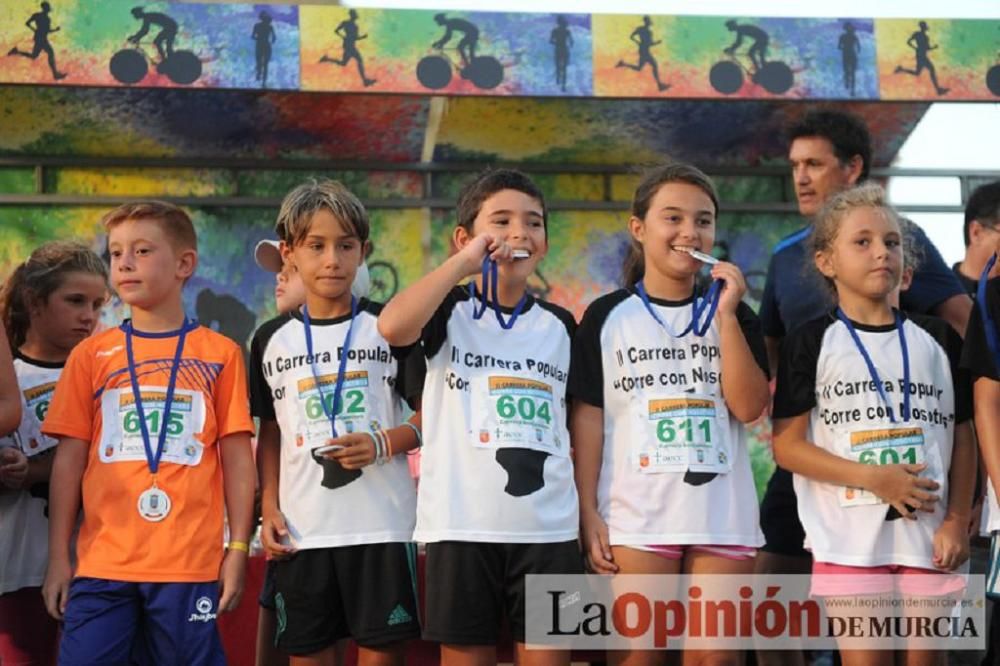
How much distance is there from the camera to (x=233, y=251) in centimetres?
769

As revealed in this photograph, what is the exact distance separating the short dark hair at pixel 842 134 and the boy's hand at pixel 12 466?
3.08 m

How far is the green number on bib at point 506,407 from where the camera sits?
3.60m

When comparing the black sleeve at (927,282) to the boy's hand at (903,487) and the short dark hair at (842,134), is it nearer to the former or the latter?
the short dark hair at (842,134)

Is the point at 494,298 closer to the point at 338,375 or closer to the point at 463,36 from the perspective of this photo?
the point at 338,375

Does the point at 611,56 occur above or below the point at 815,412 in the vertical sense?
above

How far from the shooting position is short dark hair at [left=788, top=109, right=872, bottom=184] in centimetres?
473

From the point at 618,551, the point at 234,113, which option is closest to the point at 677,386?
the point at 618,551

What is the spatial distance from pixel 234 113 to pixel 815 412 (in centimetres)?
464

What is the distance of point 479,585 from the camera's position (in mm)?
3506

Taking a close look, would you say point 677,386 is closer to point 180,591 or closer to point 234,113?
point 180,591

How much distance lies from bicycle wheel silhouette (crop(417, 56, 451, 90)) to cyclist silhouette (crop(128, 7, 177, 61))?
1405mm

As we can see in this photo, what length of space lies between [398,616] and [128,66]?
4.41 metres

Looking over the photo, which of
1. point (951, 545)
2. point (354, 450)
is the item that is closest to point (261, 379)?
point (354, 450)

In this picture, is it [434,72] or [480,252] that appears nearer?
[480,252]
